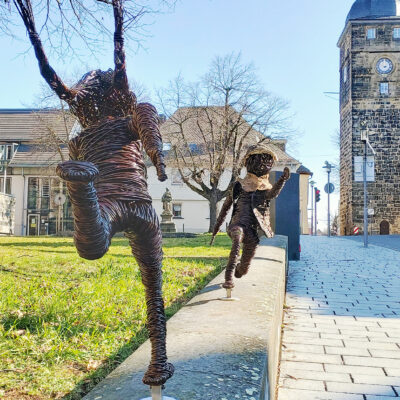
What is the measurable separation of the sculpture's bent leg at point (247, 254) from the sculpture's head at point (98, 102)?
348cm

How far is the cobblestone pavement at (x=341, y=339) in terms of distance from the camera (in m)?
3.95

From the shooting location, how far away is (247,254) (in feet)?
17.4

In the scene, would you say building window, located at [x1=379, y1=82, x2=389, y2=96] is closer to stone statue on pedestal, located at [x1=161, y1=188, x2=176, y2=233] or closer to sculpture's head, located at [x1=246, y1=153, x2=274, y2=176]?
stone statue on pedestal, located at [x1=161, y1=188, x2=176, y2=233]

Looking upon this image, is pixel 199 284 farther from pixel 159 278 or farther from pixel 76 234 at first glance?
pixel 76 234

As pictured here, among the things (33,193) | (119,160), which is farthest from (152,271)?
(33,193)

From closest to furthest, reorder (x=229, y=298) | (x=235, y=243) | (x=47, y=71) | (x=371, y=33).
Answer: (x=47, y=71)
(x=229, y=298)
(x=235, y=243)
(x=371, y=33)

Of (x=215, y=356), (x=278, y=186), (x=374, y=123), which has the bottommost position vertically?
(x=215, y=356)

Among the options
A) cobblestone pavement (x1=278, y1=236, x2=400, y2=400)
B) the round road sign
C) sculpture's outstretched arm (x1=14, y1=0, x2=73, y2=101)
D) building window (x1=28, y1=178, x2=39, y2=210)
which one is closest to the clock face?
the round road sign

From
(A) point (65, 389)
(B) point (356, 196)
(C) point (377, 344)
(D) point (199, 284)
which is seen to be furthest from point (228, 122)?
(A) point (65, 389)

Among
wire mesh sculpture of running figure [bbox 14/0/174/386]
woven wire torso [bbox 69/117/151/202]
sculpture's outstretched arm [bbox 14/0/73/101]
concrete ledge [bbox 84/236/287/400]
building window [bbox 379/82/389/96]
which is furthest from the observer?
building window [bbox 379/82/389/96]

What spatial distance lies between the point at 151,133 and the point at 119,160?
0.59 feet

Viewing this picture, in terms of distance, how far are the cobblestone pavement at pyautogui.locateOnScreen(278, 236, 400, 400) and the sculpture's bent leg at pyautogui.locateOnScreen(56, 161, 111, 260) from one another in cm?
275

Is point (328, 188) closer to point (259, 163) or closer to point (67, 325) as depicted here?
point (259, 163)

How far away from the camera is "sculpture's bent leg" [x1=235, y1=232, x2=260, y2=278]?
529cm
